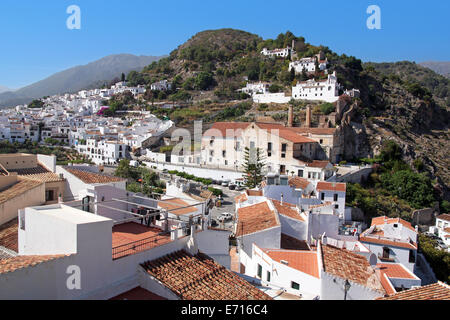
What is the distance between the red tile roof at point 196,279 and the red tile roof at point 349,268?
3.23 meters

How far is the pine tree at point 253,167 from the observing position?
26062mm

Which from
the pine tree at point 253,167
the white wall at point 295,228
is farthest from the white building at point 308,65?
the white wall at point 295,228

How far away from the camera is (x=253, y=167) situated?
26844mm

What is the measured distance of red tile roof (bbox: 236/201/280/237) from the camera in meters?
10.7

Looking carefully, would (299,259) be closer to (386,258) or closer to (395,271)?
(395,271)

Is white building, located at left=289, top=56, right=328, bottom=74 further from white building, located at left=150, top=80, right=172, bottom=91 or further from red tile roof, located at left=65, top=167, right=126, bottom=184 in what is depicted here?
red tile roof, located at left=65, top=167, right=126, bottom=184

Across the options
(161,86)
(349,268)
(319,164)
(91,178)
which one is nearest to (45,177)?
(91,178)

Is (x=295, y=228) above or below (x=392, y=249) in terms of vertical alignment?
above

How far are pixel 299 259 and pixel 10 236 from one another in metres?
7.06

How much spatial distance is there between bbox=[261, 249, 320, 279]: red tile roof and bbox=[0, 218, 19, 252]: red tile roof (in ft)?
19.6

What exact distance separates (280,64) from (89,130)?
36077mm

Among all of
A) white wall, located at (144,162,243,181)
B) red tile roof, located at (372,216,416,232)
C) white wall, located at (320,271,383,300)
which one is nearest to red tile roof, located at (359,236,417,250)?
red tile roof, located at (372,216,416,232)

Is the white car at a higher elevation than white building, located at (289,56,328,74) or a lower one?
lower

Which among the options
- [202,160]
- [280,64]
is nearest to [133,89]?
[280,64]
